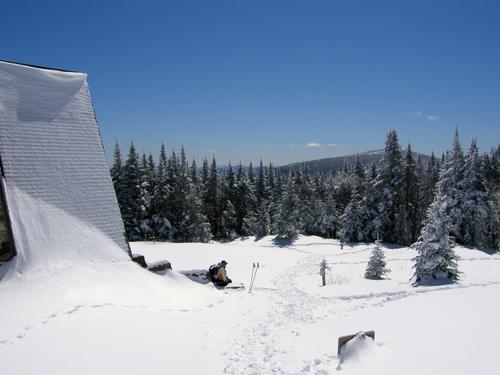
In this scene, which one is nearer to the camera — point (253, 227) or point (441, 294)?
point (441, 294)

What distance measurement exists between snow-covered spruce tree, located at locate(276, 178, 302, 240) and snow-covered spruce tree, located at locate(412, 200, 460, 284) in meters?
29.0

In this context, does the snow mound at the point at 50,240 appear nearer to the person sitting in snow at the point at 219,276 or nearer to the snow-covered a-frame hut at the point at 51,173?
the snow-covered a-frame hut at the point at 51,173

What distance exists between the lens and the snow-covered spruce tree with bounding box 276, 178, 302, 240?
141ft

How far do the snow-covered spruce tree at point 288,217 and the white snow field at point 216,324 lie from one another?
29.5 m

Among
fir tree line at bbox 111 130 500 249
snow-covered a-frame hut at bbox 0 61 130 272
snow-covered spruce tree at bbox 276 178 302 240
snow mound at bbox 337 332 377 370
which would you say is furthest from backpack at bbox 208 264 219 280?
snow-covered spruce tree at bbox 276 178 302 240

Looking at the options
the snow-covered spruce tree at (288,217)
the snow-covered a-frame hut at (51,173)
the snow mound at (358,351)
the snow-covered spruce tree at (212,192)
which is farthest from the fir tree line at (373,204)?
the snow-covered a-frame hut at (51,173)

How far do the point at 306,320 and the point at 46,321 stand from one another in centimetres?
667

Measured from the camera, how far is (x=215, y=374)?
6.01 meters

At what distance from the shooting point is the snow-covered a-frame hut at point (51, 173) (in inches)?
384

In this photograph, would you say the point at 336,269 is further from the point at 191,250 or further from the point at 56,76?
the point at 56,76

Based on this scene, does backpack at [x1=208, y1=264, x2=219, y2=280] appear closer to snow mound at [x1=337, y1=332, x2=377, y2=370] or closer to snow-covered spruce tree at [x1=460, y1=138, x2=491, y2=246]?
snow mound at [x1=337, y1=332, x2=377, y2=370]

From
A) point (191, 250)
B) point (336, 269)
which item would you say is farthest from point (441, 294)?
point (191, 250)

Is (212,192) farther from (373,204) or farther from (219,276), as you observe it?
(219,276)

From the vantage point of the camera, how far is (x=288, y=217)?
4353 cm
